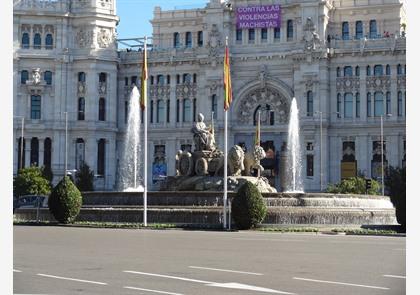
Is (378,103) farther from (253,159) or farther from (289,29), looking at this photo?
(253,159)

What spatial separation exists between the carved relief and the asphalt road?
6688 cm

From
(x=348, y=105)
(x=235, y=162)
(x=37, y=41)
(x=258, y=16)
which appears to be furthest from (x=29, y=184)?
(x=235, y=162)

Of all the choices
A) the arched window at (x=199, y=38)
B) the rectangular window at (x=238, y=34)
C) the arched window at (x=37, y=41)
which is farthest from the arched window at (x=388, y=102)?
the arched window at (x=37, y=41)

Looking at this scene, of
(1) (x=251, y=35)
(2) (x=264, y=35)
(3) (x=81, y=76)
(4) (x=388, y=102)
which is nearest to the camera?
(4) (x=388, y=102)

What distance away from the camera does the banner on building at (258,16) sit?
85.6m

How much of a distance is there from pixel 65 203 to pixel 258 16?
57751mm

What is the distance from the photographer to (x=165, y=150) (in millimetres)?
90000

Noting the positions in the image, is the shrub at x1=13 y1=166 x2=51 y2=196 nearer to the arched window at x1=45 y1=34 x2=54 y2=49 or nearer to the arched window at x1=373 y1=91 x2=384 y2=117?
the arched window at x1=45 y1=34 x2=54 y2=49

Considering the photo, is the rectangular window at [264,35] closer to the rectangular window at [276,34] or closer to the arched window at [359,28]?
the rectangular window at [276,34]

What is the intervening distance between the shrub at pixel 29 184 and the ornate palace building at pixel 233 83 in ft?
43.2

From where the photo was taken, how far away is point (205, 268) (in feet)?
42.7

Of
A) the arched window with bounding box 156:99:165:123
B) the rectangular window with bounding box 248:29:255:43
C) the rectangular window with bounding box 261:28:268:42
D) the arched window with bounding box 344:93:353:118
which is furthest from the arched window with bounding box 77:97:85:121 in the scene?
the arched window with bounding box 344:93:353:118

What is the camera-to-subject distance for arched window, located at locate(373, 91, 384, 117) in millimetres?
83375

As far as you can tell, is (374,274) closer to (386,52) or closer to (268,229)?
(268,229)
